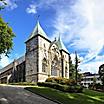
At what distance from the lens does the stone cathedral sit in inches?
2443

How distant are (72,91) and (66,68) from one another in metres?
33.7

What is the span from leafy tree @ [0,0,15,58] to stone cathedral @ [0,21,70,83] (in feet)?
46.7

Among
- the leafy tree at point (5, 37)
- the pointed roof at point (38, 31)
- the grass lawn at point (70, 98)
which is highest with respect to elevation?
the pointed roof at point (38, 31)

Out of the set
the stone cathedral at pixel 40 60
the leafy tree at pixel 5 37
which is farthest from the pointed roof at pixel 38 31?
the leafy tree at pixel 5 37

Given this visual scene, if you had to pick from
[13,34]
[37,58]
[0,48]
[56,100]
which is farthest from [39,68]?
[56,100]

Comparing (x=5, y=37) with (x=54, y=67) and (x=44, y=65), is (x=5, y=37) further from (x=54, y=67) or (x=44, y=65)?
(x=54, y=67)

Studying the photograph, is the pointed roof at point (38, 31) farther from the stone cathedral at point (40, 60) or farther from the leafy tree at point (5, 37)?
the leafy tree at point (5, 37)

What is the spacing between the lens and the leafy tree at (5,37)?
44156 millimetres

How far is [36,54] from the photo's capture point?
62500 mm

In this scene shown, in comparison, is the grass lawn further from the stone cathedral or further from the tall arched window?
the tall arched window

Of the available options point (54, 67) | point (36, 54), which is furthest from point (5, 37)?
point (54, 67)

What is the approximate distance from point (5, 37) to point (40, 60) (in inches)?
694

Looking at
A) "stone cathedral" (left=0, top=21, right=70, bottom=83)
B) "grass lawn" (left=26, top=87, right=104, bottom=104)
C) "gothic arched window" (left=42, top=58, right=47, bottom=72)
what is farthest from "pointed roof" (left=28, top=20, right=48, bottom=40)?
"grass lawn" (left=26, top=87, right=104, bottom=104)

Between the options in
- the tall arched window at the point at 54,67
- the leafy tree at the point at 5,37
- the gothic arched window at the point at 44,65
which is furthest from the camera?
the tall arched window at the point at 54,67
